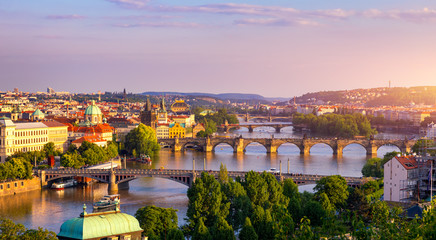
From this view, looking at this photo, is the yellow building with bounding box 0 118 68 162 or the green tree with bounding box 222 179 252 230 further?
the yellow building with bounding box 0 118 68 162

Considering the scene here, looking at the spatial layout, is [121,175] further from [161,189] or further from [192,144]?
[192,144]

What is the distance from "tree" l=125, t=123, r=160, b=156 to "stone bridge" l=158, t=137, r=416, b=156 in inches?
161

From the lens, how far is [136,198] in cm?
3095

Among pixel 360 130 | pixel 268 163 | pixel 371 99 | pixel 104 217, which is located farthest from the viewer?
pixel 371 99

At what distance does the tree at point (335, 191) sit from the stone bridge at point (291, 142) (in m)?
26.9

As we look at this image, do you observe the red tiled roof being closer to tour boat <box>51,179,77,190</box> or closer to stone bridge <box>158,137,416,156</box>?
tour boat <box>51,179,77,190</box>

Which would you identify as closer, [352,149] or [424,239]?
[424,239]

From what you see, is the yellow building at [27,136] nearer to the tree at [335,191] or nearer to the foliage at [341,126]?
the tree at [335,191]

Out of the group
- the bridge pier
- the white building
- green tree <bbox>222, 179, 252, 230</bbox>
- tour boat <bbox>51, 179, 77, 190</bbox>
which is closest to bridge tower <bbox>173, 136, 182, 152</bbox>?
tour boat <bbox>51, 179, 77, 190</bbox>

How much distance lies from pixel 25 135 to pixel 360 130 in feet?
135

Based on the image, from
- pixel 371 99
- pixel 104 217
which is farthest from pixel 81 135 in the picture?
pixel 371 99

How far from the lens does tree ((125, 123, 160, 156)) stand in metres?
50.8

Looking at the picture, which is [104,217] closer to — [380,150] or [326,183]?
[326,183]

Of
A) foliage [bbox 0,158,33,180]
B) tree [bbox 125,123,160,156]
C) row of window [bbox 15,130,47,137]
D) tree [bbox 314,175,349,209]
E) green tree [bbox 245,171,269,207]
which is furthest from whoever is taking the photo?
tree [bbox 125,123,160,156]
